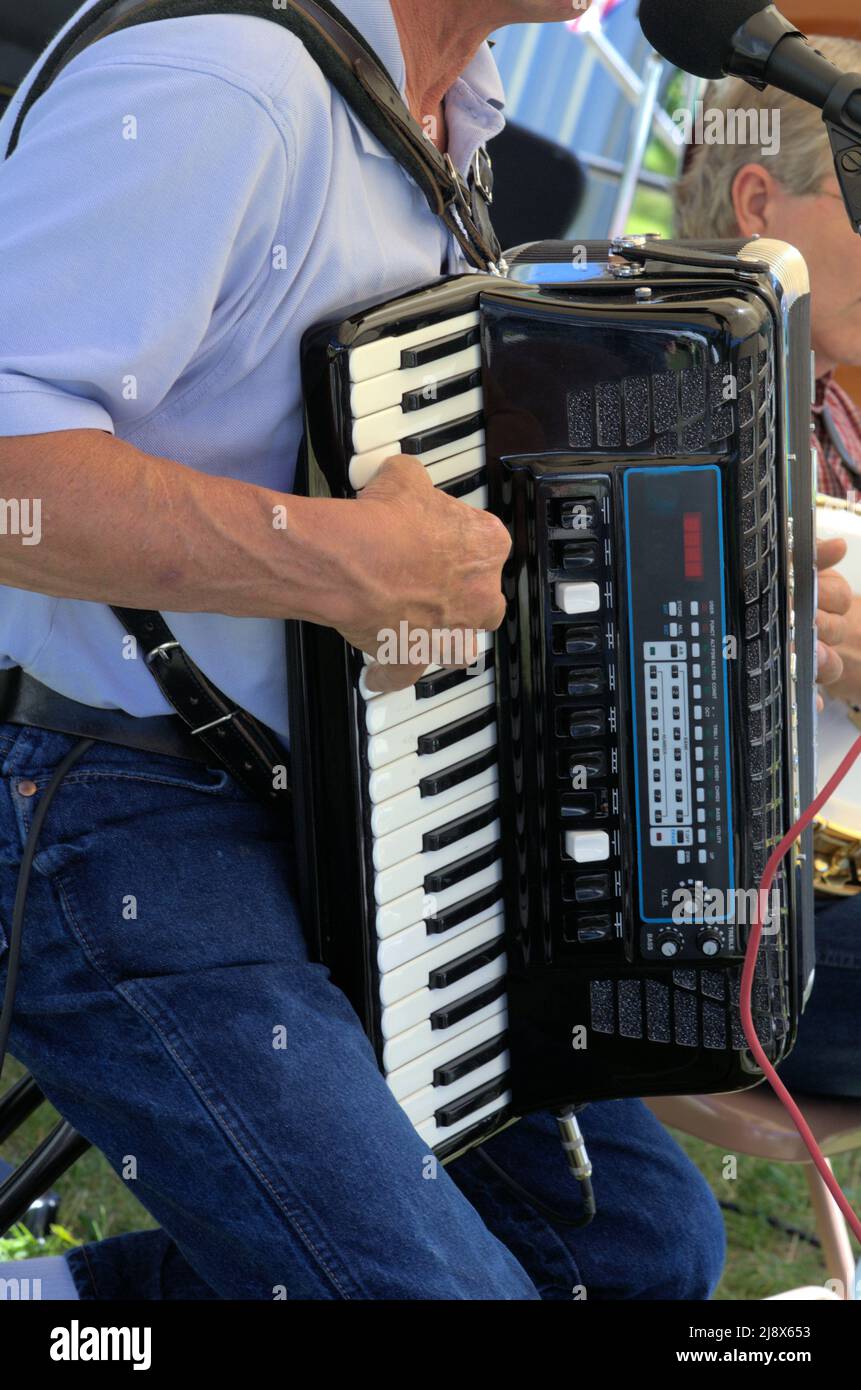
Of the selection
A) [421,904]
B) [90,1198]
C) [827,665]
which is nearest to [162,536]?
[421,904]

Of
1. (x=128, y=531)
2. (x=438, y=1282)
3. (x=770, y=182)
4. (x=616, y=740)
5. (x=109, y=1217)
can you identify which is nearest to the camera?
(x=128, y=531)

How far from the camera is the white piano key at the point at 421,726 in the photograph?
1288 millimetres

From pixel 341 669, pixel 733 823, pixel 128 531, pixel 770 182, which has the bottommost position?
pixel 733 823

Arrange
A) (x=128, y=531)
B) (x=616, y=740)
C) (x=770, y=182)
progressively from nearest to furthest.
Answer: (x=128, y=531)
(x=616, y=740)
(x=770, y=182)

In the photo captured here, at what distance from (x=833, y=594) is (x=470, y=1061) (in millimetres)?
811

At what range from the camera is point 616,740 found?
4.52ft

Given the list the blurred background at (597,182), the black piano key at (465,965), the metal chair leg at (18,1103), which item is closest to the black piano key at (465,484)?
the black piano key at (465,965)

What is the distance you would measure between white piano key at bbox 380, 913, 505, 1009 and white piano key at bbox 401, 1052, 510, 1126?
0.09m

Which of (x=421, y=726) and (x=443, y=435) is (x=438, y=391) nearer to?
(x=443, y=435)

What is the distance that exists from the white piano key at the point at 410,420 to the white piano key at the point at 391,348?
0.04m

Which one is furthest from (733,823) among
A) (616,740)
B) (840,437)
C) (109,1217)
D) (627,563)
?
(109,1217)

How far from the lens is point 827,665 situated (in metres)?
1.82

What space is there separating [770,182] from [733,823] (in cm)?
117
